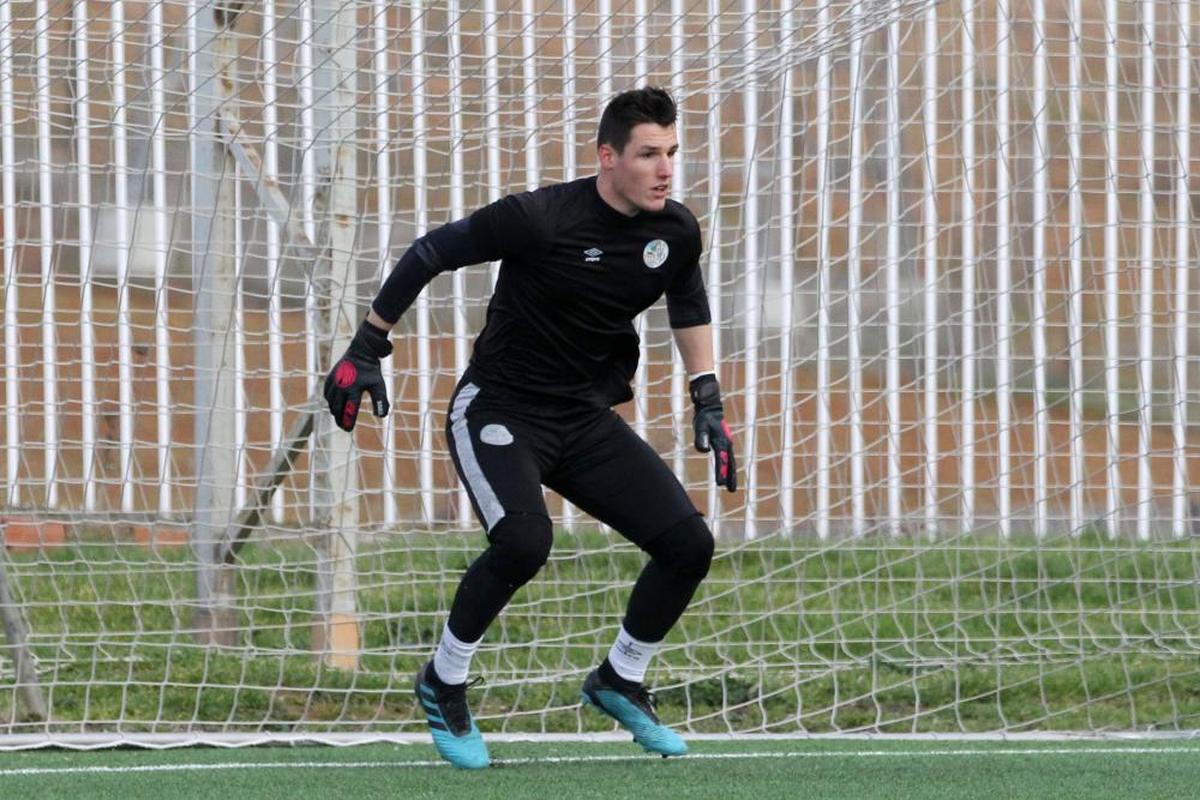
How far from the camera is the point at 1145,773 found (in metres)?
5.41

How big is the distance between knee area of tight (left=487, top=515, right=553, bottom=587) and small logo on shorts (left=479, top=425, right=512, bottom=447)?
0.23 metres

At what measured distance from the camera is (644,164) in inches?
203

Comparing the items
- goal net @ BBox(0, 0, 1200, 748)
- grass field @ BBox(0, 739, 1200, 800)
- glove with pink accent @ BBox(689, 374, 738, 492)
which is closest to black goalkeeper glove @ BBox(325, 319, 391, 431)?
glove with pink accent @ BBox(689, 374, 738, 492)

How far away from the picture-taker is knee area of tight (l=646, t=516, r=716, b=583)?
5.39m

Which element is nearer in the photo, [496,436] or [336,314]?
[496,436]

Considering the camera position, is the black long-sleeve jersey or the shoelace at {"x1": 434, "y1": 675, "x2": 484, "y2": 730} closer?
the black long-sleeve jersey

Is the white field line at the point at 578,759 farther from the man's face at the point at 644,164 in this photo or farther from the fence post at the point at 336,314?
the man's face at the point at 644,164

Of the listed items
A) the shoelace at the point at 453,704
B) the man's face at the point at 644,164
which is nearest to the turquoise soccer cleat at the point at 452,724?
the shoelace at the point at 453,704

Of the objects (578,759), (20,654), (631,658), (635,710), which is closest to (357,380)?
(631,658)

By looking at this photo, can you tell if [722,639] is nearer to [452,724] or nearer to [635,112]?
[452,724]

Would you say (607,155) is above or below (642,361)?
above

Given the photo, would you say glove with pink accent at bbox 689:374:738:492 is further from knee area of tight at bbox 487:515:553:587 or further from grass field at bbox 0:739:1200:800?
grass field at bbox 0:739:1200:800

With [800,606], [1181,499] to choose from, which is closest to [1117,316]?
[1181,499]

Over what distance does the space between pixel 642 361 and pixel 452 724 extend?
2529mm
